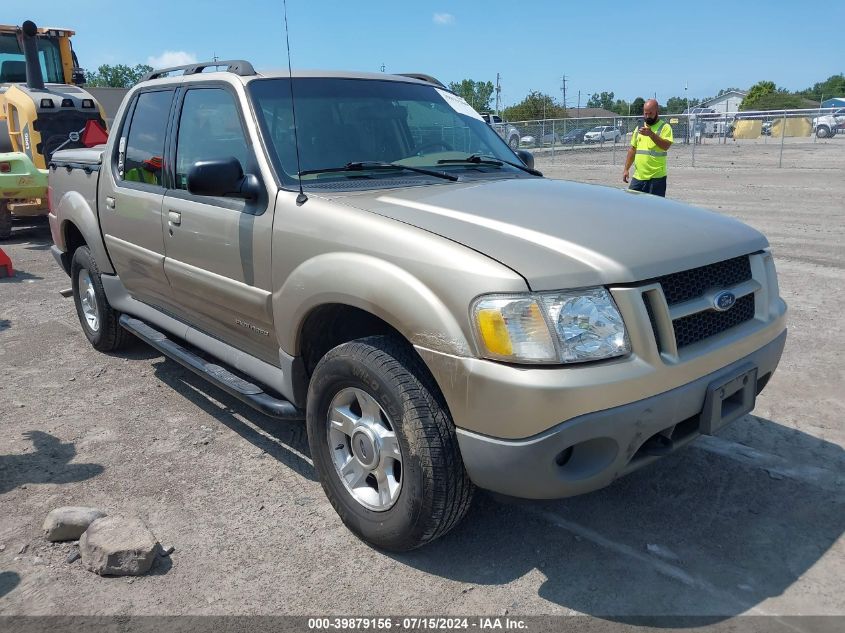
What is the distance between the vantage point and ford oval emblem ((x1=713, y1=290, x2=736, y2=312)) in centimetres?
287

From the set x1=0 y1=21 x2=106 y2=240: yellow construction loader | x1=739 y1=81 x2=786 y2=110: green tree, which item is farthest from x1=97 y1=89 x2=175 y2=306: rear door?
x1=739 y1=81 x2=786 y2=110: green tree

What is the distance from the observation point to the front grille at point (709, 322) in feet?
9.13

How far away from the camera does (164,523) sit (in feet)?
11.1

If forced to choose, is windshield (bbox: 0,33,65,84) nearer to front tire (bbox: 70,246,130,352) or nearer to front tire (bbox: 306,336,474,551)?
front tire (bbox: 70,246,130,352)

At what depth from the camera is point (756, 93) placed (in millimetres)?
86625

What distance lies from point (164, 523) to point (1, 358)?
3.37m

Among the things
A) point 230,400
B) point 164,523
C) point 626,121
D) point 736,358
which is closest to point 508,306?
point 736,358

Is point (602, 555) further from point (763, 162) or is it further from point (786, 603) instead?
point (763, 162)

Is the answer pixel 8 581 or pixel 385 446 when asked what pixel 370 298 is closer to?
pixel 385 446

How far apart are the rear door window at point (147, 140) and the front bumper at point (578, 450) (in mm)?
2908

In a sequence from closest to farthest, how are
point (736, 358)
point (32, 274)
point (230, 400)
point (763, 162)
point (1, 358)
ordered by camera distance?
1. point (736, 358)
2. point (230, 400)
3. point (1, 358)
4. point (32, 274)
5. point (763, 162)

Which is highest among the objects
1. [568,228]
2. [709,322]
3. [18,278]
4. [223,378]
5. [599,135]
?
[599,135]

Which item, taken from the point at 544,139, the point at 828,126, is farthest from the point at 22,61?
the point at 828,126

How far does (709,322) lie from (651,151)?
7.16 meters
